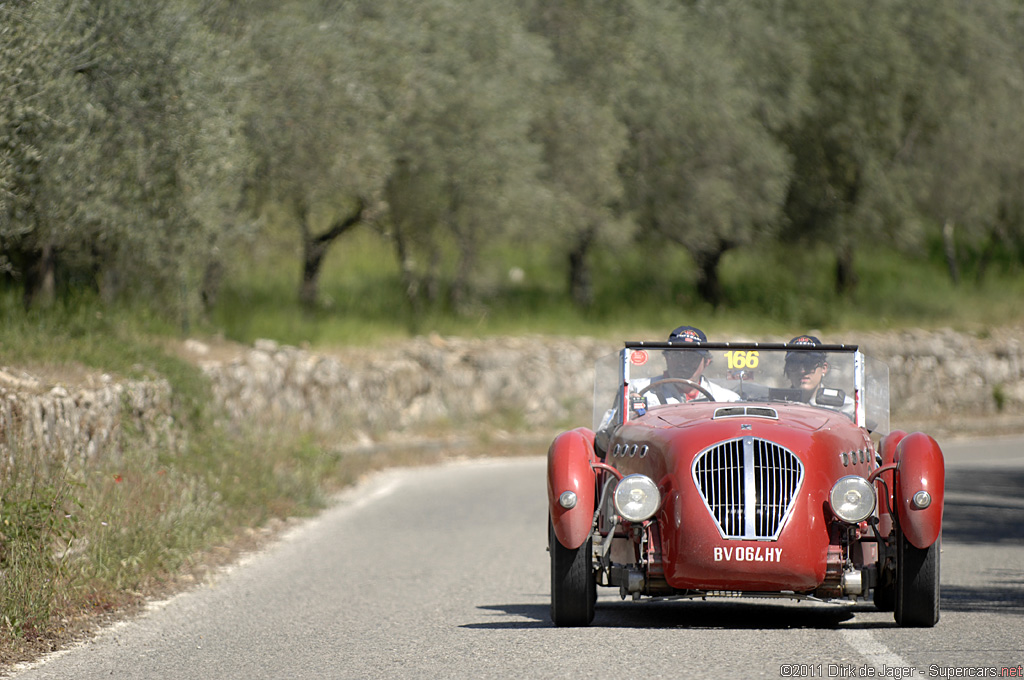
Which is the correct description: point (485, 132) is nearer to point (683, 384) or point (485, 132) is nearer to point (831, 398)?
point (683, 384)

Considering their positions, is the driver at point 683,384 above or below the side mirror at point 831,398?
above

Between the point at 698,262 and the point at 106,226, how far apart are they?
2196cm

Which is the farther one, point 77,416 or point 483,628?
point 77,416

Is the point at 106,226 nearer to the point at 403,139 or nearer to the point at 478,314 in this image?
the point at 403,139


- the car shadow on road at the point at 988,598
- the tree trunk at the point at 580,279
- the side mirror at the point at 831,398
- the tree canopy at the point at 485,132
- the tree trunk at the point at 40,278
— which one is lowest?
the car shadow on road at the point at 988,598

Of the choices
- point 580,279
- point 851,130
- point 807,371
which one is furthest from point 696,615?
point 851,130

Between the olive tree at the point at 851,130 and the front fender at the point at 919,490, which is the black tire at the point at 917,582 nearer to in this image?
the front fender at the point at 919,490

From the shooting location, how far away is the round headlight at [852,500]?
7.07m

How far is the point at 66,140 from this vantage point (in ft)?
49.2

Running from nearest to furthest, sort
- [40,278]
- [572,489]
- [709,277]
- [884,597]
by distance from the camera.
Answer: [572,489] → [884,597] → [40,278] → [709,277]

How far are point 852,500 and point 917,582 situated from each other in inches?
29.3

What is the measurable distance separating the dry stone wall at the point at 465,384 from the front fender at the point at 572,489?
6.86 meters

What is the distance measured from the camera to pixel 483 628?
7777 millimetres

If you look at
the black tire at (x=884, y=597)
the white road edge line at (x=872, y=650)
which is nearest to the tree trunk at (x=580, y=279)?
the black tire at (x=884, y=597)
